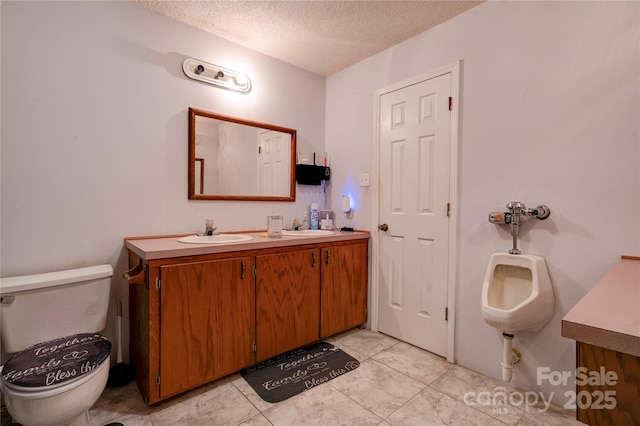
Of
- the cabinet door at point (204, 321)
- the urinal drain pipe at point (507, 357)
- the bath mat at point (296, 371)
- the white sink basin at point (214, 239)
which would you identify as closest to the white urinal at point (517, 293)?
the urinal drain pipe at point (507, 357)

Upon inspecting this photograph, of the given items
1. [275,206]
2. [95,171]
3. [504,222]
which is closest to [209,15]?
[95,171]

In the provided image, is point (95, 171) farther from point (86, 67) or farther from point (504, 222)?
point (504, 222)

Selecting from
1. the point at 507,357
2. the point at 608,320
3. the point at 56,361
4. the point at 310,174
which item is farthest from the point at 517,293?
the point at 56,361

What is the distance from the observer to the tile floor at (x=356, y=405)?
1570 mm

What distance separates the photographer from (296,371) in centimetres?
203

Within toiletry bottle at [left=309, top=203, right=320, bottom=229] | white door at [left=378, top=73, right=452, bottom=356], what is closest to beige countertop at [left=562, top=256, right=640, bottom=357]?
white door at [left=378, top=73, right=452, bottom=356]

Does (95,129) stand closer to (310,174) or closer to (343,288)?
(310,174)

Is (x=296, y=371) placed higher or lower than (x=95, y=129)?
lower

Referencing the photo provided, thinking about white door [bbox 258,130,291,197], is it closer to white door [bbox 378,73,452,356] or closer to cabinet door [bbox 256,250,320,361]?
cabinet door [bbox 256,250,320,361]

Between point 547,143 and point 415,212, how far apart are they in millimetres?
960

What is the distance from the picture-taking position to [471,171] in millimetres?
2076

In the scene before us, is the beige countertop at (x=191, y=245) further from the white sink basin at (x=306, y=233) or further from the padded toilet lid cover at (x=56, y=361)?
the padded toilet lid cover at (x=56, y=361)

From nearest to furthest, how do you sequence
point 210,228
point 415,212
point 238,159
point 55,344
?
point 55,344 → point 210,228 → point 415,212 → point 238,159

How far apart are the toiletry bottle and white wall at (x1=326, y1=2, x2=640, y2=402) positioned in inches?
52.8
